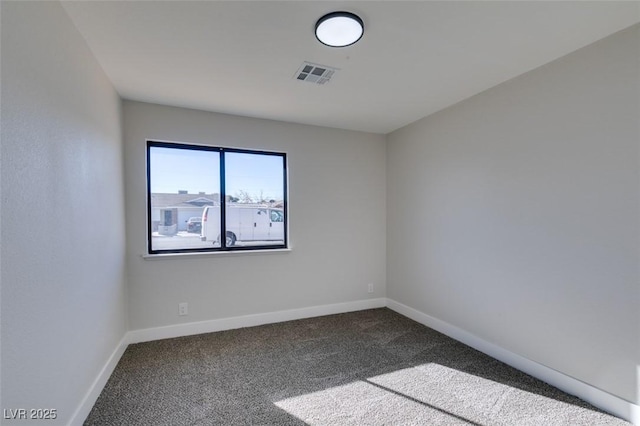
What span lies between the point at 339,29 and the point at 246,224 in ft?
7.78

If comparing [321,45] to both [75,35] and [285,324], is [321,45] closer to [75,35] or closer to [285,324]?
[75,35]

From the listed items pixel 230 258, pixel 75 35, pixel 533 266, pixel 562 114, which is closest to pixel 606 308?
pixel 533 266

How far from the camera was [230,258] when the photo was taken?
3.34 m

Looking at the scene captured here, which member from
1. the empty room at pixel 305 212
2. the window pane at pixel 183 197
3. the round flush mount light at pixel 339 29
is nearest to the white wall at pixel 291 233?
the empty room at pixel 305 212

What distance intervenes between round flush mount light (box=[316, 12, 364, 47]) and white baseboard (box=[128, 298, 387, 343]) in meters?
2.93

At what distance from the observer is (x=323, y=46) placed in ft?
Answer: 6.61

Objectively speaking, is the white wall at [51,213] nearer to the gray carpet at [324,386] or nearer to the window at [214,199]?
the gray carpet at [324,386]

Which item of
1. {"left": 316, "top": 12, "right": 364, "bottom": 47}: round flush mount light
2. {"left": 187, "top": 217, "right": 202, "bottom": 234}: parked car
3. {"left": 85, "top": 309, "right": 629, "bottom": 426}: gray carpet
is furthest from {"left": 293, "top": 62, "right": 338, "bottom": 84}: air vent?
{"left": 85, "top": 309, "right": 629, "bottom": 426}: gray carpet

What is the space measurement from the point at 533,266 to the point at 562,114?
1.19m

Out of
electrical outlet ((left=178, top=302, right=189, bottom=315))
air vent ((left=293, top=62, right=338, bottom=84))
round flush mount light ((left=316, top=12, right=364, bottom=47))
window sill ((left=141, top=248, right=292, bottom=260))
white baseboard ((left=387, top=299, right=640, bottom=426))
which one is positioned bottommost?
white baseboard ((left=387, top=299, right=640, bottom=426))

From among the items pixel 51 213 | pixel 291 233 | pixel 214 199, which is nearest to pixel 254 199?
pixel 214 199

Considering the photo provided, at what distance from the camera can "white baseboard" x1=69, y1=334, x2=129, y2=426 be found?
5.79 ft

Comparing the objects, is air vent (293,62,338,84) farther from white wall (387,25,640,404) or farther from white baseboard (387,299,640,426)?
white baseboard (387,299,640,426)

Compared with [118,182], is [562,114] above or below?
above
